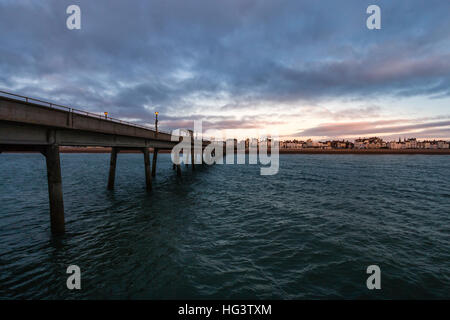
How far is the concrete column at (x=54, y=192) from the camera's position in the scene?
1141 centimetres

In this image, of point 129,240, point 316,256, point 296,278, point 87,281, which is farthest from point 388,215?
point 87,281

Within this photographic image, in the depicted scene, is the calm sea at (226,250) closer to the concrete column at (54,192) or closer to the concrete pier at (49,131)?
the concrete column at (54,192)

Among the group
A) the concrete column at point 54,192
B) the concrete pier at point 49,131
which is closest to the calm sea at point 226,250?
the concrete column at point 54,192

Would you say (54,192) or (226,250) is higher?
(54,192)

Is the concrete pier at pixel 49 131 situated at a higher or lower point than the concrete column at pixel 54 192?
higher

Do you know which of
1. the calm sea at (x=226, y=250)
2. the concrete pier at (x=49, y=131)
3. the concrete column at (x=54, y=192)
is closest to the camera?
the calm sea at (x=226, y=250)

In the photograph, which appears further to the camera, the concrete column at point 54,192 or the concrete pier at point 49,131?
the concrete column at point 54,192

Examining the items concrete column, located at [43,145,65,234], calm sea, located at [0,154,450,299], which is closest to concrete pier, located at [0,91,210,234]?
concrete column, located at [43,145,65,234]

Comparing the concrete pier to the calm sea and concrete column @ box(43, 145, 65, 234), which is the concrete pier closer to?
concrete column @ box(43, 145, 65, 234)

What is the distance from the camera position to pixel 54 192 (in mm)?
11453

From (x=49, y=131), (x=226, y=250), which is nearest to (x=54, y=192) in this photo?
(x=49, y=131)

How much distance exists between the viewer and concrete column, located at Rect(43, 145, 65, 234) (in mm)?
11406

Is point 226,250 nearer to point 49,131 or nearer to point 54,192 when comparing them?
point 54,192
